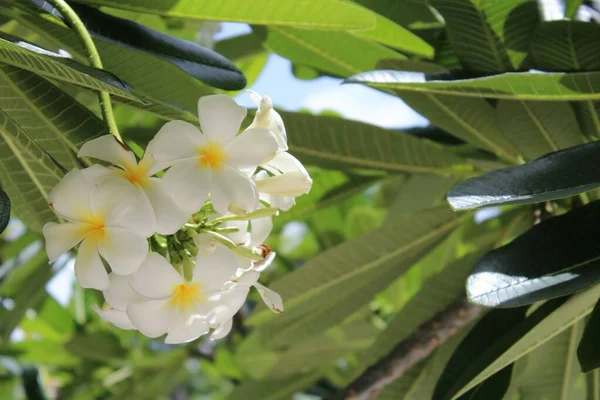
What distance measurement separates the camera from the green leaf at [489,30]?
30.1 inches

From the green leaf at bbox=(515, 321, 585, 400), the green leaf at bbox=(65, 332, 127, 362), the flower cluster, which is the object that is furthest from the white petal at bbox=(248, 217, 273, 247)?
the green leaf at bbox=(65, 332, 127, 362)

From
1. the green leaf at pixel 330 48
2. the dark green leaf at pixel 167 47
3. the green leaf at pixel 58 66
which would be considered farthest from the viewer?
the green leaf at pixel 330 48

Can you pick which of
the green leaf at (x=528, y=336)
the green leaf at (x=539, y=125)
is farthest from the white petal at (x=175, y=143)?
the green leaf at (x=539, y=125)

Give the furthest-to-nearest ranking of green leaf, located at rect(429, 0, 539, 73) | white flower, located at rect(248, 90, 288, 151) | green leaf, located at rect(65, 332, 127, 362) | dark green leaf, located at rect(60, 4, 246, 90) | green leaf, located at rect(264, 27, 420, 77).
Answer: green leaf, located at rect(65, 332, 127, 362), green leaf, located at rect(264, 27, 420, 77), green leaf, located at rect(429, 0, 539, 73), dark green leaf, located at rect(60, 4, 246, 90), white flower, located at rect(248, 90, 288, 151)

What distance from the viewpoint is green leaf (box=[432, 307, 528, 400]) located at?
2.44ft

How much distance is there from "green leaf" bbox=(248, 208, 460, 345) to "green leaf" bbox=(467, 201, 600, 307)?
0.29 m

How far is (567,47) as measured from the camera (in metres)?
0.75

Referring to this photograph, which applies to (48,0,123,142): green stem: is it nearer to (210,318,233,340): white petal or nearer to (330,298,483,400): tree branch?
(210,318,233,340): white petal

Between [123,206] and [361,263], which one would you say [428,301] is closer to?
[361,263]

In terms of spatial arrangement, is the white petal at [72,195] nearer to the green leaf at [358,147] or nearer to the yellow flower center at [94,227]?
the yellow flower center at [94,227]

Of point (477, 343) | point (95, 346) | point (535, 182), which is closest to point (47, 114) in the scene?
point (535, 182)

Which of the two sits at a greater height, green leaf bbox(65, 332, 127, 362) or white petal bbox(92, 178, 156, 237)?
white petal bbox(92, 178, 156, 237)

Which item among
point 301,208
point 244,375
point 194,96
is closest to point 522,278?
point 194,96

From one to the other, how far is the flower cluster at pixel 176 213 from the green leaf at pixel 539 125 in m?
0.36
